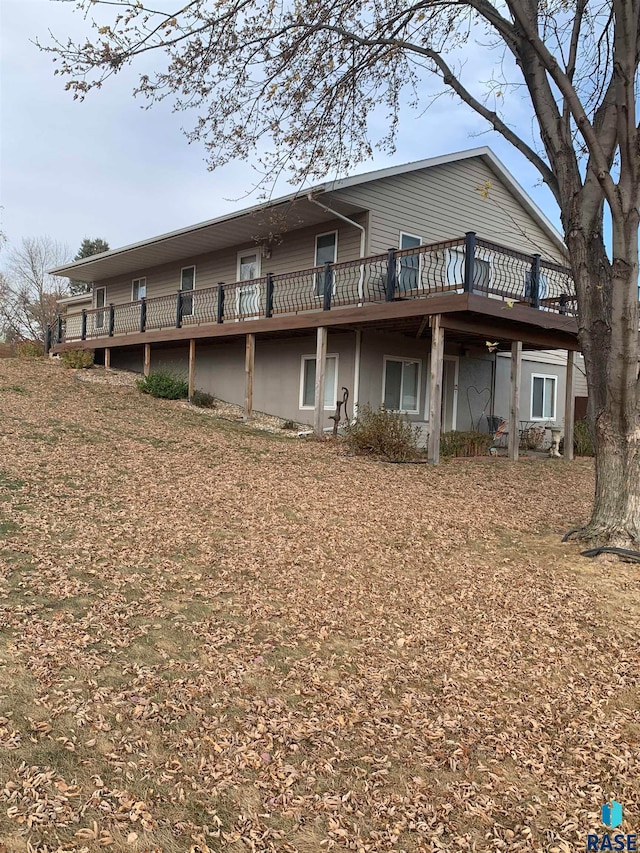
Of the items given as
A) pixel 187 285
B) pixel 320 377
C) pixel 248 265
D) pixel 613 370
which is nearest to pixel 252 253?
pixel 248 265

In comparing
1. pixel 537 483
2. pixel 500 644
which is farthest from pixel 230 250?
pixel 500 644

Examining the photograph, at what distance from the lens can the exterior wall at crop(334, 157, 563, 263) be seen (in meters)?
14.4

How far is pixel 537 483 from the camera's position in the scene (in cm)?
1036

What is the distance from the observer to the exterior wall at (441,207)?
14.4 meters

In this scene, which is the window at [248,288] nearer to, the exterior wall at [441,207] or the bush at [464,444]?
the exterior wall at [441,207]

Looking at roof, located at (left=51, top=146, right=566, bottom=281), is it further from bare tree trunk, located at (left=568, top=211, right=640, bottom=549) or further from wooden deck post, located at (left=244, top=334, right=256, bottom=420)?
bare tree trunk, located at (left=568, top=211, right=640, bottom=549)

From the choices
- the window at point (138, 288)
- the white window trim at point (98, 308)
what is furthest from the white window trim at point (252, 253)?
the window at point (138, 288)

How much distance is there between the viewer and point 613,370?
6.09m

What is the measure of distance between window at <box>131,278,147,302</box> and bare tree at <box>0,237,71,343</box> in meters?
21.7

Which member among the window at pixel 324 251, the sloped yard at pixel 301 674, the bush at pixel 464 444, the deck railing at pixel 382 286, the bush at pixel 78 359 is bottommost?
the sloped yard at pixel 301 674

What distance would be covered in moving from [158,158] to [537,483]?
30.4 ft

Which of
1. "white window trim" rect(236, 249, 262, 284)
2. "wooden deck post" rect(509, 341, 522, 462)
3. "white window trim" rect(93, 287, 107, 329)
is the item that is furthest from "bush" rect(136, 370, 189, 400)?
"wooden deck post" rect(509, 341, 522, 462)

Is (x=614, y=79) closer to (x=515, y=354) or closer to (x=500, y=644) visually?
(x=500, y=644)

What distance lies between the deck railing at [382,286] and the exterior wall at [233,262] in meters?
0.65
